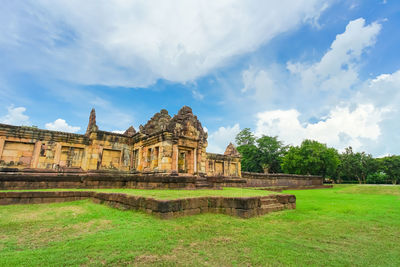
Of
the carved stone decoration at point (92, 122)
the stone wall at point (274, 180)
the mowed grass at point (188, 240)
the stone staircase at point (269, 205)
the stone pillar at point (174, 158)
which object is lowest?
the mowed grass at point (188, 240)

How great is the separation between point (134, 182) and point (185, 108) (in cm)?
932

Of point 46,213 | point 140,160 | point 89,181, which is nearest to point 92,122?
point 140,160

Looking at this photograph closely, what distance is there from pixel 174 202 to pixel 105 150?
11790 millimetres

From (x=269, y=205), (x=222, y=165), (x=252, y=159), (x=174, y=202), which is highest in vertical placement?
(x=252, y=159)

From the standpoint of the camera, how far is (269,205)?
6.34 m

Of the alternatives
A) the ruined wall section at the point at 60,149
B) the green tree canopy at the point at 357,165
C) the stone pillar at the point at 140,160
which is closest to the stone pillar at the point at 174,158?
the stone pillar at the point at 140,160

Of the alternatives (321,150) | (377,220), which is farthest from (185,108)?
(321,150)

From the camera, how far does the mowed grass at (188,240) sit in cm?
270

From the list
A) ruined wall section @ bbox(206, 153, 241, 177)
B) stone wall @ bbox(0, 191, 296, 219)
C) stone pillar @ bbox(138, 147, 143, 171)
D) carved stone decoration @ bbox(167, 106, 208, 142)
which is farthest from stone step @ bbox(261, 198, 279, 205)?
ruined wall section @ bbox(206, 153, 241, 177)

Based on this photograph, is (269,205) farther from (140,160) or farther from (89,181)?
(140,160)

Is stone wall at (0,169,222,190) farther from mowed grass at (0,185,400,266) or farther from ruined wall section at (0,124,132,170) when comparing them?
mowed grass at (0,185,400,266)

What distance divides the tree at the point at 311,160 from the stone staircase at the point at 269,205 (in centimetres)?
3303

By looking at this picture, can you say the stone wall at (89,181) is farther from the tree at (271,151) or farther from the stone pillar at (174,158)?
the tree at (271,151)

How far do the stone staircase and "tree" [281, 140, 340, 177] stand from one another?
108 feet
